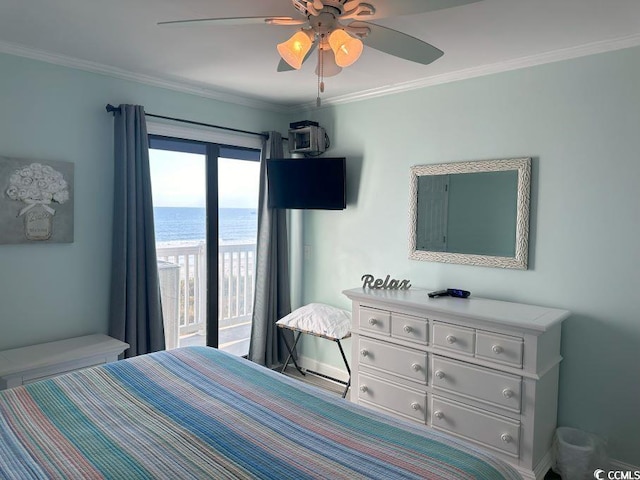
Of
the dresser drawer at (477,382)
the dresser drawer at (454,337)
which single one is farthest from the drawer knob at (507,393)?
the dresser drawer at (454,337)

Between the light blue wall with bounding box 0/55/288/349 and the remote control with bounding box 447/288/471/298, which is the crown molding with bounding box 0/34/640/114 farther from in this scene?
the remote control with bounding box 447/288/471/298

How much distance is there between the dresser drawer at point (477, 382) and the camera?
98.6 inches

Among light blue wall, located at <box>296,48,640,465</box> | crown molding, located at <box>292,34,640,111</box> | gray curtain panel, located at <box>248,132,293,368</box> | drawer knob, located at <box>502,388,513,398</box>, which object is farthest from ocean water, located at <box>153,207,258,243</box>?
drawer knob, located at <box>502,388,513,398</box>

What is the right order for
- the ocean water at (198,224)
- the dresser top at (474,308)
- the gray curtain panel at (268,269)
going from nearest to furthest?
the dresser top at (474,308) < the ocean water at (198,224) < the gray curtain panel at (268,269)

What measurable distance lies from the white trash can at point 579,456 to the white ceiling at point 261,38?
227cm

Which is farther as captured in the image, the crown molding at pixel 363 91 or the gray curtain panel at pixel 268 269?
the gray curtain panel at pixel 268 269

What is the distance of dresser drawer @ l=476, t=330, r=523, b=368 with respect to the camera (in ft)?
8.14

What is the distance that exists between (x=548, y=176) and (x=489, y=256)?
0.63 meters

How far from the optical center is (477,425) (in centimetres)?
263

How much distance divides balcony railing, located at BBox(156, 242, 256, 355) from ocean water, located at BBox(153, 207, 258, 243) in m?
0.08

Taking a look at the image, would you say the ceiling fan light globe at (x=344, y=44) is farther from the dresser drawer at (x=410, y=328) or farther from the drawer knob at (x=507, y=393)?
the drawer knob at (x=507, y=393)

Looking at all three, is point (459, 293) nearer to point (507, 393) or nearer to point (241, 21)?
point (507, 393)

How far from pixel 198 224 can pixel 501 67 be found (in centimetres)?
263

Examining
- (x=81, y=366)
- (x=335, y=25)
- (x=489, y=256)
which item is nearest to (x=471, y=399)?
(x=489, y=256)
